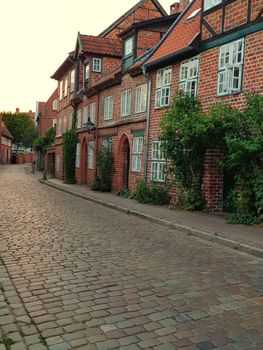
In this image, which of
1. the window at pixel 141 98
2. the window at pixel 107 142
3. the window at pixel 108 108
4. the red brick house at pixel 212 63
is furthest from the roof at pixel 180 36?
the window at pixel 107 142

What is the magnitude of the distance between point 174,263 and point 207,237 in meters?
2.50

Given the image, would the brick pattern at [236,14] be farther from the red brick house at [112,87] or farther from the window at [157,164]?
the red brick house at [112,87]

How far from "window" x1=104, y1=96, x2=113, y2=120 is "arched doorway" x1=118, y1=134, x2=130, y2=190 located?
2270 mm

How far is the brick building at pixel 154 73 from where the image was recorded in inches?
479

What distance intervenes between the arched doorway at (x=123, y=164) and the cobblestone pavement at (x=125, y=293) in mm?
11402

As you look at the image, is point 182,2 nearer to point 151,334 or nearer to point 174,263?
point 174,263

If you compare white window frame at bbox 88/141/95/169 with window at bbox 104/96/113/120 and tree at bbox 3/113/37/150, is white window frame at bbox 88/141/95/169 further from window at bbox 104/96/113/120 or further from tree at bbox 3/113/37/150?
tree at bbox 3/113/37/150

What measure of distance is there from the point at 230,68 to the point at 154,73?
5.33m

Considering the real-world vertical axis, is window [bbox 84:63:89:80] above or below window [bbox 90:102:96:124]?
above

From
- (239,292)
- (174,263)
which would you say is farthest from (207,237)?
(239,292)

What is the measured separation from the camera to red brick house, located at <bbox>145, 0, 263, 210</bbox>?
11695 millimetres

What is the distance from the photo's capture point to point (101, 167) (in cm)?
2181

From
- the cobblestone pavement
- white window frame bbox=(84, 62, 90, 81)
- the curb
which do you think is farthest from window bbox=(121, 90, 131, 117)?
the cobblestone pavement

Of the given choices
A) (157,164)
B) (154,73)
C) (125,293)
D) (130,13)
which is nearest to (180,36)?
(154,73)
